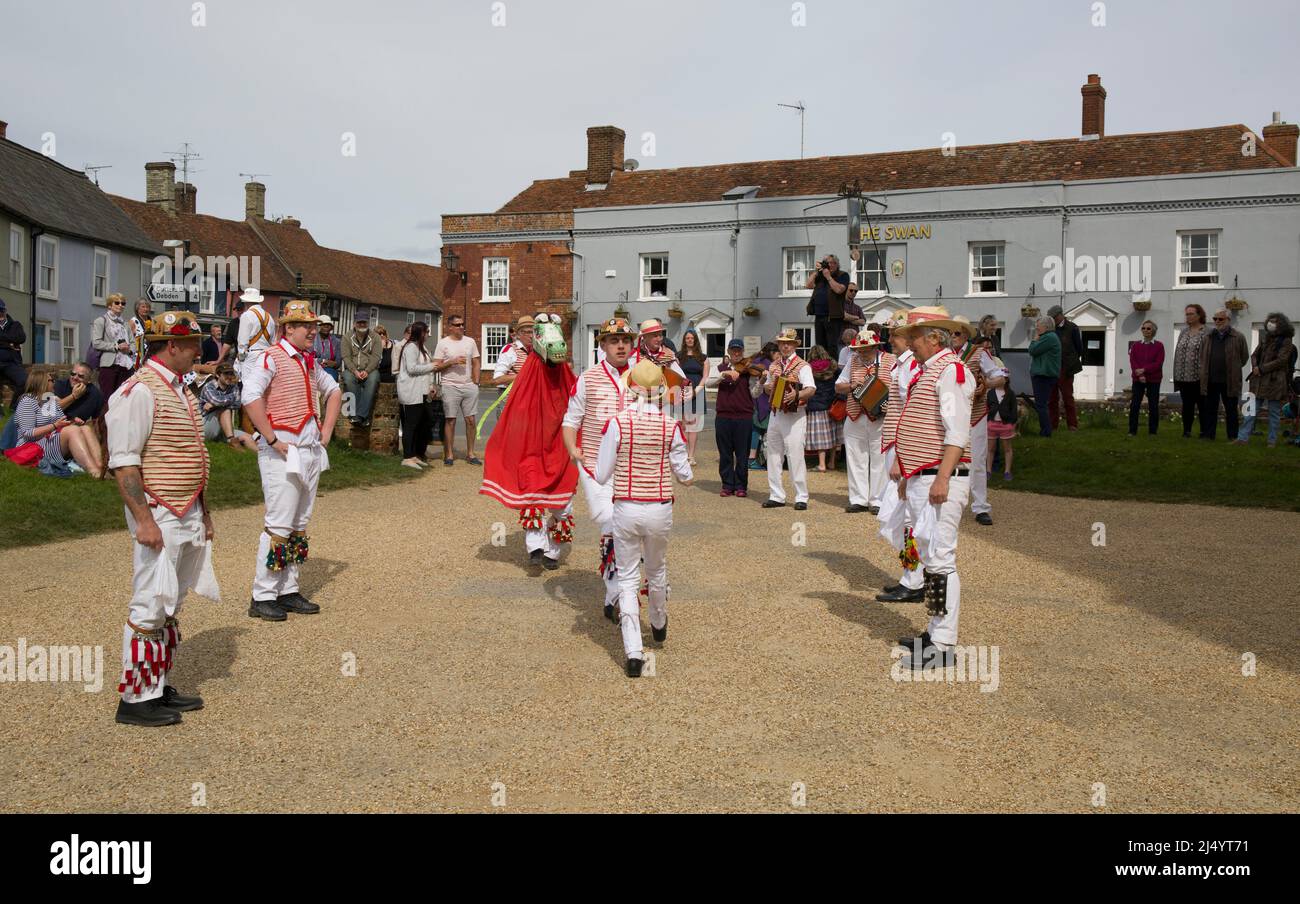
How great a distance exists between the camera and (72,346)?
117 ft

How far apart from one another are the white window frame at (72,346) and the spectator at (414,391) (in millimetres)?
22959

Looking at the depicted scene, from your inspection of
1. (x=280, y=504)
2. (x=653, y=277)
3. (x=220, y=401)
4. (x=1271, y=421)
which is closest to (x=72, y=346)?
(x=653, y=277)

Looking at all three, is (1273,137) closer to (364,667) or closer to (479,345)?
(479,345)

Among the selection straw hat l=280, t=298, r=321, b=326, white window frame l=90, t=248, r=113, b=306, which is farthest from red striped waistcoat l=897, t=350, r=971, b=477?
white window frame l=90, t=248, r=113, b=306

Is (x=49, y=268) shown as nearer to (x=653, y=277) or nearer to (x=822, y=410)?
(x=653, y=277)

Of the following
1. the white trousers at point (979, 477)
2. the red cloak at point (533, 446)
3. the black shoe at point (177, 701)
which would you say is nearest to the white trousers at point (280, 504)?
the black shoe at point (177, 701)

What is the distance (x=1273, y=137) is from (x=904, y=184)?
Answer: 11.8 metres

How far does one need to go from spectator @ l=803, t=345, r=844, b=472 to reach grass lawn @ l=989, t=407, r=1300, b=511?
7.52ft

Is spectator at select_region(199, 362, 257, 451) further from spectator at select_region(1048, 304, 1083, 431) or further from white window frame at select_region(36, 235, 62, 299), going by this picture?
white window frame at select_region(36, 235, 62, 299)

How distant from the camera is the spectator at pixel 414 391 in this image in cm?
1633

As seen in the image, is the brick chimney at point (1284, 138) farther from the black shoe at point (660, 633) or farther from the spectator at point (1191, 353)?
the black shoe at point (660, 633)

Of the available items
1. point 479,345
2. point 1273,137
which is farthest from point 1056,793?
point 479,345

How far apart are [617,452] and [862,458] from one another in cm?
694

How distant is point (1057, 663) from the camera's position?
22.4 ft
